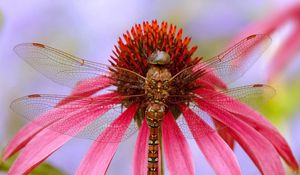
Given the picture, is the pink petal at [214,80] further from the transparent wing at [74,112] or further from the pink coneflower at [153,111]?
the transparent wing at [74,112]

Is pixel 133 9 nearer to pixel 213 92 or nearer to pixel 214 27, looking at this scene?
pixel 214 27

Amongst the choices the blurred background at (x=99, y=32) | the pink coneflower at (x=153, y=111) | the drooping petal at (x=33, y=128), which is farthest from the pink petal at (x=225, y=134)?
the blurred background at (x=99, y=32)

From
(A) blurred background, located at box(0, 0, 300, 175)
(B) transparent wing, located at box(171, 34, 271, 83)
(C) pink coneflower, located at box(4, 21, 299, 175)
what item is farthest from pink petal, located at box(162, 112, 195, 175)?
(A) blurred background, located at box(0, 0, 300, 175)

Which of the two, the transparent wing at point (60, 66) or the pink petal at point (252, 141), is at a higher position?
the transparent wing at point (60, 66)

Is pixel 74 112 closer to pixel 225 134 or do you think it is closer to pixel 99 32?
pixel 225 134

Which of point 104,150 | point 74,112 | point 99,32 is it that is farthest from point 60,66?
point 99,32

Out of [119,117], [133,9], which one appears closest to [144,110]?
[119,117]
